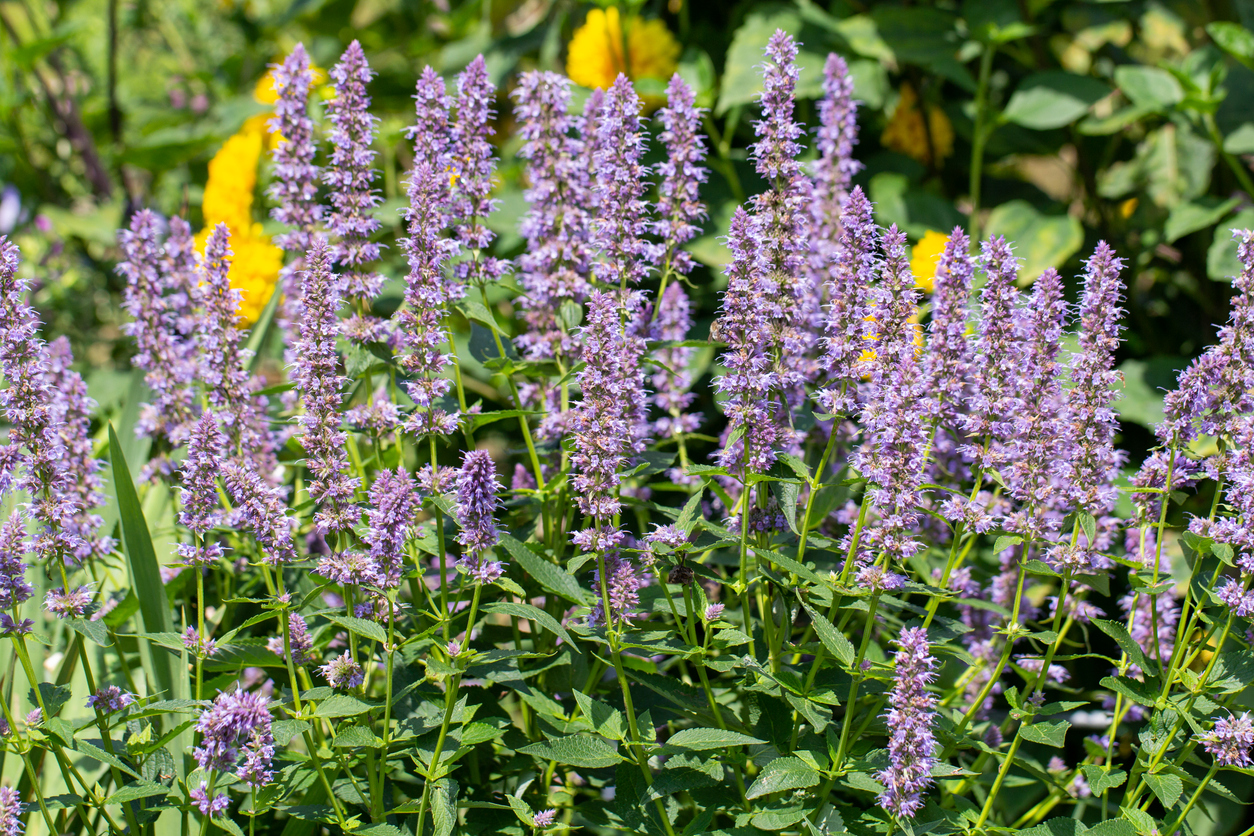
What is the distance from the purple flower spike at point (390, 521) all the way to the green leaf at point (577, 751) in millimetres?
446

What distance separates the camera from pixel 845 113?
2871 millimetres

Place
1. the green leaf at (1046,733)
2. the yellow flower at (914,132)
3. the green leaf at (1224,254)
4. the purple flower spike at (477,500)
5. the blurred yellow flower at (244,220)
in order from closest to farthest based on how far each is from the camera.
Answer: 1. the purple flower spike at (477,500)
2. the green leaf at (1046,733)
3. the green leaf at (1224,254)
4. the blurred yellow flower at (244,220)
5. the yellow flower at (914,132)

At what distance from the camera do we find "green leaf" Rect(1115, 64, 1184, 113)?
158 inches

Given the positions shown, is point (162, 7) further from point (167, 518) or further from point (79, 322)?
point (167, 518)

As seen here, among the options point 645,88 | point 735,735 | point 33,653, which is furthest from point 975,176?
point 33,653

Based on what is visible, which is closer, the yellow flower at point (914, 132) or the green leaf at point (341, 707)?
the green leaf at point (341, 707)

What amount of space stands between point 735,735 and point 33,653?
2.04m

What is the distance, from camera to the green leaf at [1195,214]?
3.90 m

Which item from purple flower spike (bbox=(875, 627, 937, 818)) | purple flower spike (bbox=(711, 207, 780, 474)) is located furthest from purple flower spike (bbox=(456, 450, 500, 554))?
purple flower spike (bbox=(875, 627, 937, 818))

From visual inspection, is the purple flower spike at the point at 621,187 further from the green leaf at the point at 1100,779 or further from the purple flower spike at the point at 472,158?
the green leaf at the point at 1100,779

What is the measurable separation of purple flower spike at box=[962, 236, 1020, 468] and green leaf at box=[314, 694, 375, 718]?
1.39 m

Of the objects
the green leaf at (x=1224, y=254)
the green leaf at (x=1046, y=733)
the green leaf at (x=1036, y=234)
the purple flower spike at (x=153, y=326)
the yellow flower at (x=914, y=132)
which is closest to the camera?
the green leaf at (x=1046, y=733)

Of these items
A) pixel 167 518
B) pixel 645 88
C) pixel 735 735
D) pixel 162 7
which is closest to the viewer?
pixel 735 735

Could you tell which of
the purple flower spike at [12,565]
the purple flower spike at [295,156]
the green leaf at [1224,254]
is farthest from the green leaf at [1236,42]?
the purple flower spike at [12,565]
